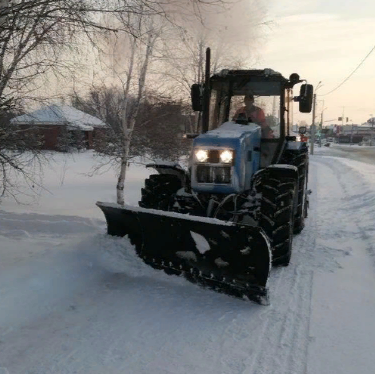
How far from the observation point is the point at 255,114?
19.5 feet

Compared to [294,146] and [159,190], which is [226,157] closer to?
[159,190]

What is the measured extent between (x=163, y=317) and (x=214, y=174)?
2043 millimetres

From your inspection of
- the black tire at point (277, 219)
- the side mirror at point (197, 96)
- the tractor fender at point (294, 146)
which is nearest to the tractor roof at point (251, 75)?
the side mirror at point (197, 96)

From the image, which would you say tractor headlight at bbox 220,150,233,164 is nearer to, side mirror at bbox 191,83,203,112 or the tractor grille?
the tractor grille

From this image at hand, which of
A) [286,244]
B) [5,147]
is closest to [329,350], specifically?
[286,244]

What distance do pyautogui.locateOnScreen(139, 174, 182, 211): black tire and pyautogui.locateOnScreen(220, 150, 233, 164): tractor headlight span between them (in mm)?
1159

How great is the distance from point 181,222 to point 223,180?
3.32ft

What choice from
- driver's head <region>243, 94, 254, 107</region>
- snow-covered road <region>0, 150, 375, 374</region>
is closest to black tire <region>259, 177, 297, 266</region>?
snow-covered road <region>0, 150, 375, 374</region>

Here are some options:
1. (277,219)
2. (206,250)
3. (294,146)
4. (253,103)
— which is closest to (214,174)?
(277,219)

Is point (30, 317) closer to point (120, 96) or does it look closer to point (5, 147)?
point (5, 147)

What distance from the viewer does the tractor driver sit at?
5926 millimetres

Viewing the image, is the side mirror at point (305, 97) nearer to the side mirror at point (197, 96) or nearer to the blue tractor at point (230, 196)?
the blue tractor at point (230, 196)

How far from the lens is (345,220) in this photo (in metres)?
8.18

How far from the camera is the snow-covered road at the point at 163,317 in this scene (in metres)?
2.97
